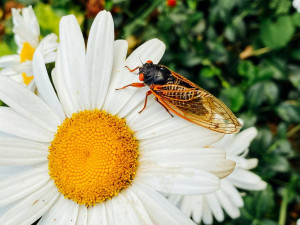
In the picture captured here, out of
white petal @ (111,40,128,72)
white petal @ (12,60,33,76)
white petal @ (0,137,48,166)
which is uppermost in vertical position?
white petal @ (111,40,128,72)

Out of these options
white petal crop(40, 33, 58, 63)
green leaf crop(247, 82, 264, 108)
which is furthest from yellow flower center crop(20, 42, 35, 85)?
green leaf crop(247, 82, 264, 108)

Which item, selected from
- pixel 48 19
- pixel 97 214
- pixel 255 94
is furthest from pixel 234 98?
pixel 48 19

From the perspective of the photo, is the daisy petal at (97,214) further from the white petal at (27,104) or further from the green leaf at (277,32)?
the green leaf at (277,32)

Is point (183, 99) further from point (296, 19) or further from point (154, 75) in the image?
point (296, 19)

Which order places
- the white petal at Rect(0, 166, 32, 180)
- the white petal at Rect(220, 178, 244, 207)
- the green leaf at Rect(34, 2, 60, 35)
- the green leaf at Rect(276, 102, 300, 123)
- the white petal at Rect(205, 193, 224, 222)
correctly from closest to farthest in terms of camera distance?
1. the white petal at Rect(0, 166, 32, 180)
2. the white petal at Rect(220, 178, 244, 207)
3. the white petal at Rect(205, 193, 224, 222)
4. the green leaf at Rect(276, 102, 300, 123)
5. the green leaf at Rect(34, 2, 60, 35)

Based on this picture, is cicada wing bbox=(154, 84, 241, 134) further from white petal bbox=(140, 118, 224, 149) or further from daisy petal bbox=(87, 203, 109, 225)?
daisy petal bbox=(87, 203, 109, 225)

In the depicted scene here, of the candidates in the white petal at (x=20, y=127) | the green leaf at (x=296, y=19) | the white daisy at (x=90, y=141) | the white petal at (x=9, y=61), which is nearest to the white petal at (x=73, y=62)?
the white daisy at (x=90, y=141)

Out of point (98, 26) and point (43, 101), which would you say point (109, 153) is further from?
point (98, 26)
